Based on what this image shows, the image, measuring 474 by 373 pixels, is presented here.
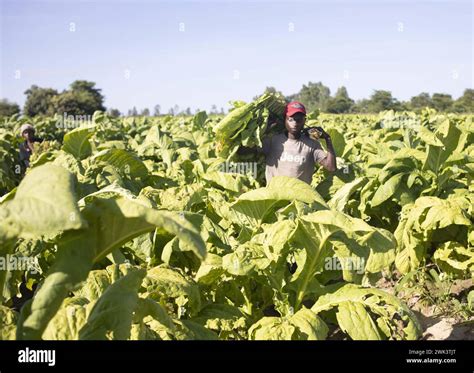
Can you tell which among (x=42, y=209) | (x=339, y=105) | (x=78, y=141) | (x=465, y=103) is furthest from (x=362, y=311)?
(x=339, y=105)

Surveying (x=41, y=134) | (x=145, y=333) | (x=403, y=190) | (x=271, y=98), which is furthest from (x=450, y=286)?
(x=41, y=134)

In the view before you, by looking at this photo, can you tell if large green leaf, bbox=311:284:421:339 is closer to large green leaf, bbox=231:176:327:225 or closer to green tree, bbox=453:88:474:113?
large green leaf, bbox=231:176:327:225

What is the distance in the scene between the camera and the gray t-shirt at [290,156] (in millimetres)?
4320

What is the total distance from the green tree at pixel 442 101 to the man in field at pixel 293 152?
5150cm

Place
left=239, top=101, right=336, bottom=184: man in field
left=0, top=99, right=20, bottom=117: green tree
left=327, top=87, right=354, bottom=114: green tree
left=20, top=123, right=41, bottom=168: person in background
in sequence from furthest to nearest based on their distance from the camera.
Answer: left=327, top=87, right=354, bottom=114: green tree < left=0, top=99, right=20, bottom=117: green tree < left=20, top=123, right=41, bottom=168: person in background < left=239, top=101, right=336, bottom=184: man in field

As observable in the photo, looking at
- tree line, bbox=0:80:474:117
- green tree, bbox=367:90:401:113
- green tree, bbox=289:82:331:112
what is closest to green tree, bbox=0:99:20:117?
tree line, bbox=0:80:474:117

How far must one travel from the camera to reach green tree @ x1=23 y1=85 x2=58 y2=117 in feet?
142

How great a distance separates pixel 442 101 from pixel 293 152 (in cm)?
5595

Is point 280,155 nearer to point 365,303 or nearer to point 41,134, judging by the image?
point 365,303

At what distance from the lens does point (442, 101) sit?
55.0 metres

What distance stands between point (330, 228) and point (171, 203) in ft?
3.79

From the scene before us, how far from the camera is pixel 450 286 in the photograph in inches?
147

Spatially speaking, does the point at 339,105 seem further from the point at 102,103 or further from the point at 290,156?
the point at 290,156

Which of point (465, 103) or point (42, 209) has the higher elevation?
point (42, 209)
